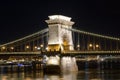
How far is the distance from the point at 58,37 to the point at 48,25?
7.71 feet

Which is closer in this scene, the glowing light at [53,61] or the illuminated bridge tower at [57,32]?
the glowing light at [53,61]

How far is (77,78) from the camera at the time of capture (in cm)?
5662

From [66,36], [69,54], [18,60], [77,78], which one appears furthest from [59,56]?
[18,60]

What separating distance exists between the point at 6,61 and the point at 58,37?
2309 inches

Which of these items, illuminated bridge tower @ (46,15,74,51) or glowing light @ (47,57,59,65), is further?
illuminated bridge tower @ (46,15,74,51)

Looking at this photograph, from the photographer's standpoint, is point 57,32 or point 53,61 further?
point 57,32

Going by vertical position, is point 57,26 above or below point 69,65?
above

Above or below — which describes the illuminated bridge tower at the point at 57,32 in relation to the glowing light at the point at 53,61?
above

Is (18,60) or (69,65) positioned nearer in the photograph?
(69,65)

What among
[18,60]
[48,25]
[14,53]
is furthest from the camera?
[18,60]

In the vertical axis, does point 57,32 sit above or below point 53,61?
above

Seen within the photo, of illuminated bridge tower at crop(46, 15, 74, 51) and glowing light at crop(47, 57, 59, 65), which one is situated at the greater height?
illuminated bridge tower at crop(46, 15, 74, 51)

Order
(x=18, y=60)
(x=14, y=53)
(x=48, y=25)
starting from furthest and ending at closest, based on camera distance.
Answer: (x=18, y=60), (x=48, y=25), (x=14, y=53)

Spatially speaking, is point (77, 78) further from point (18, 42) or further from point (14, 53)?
point (18, 42)
